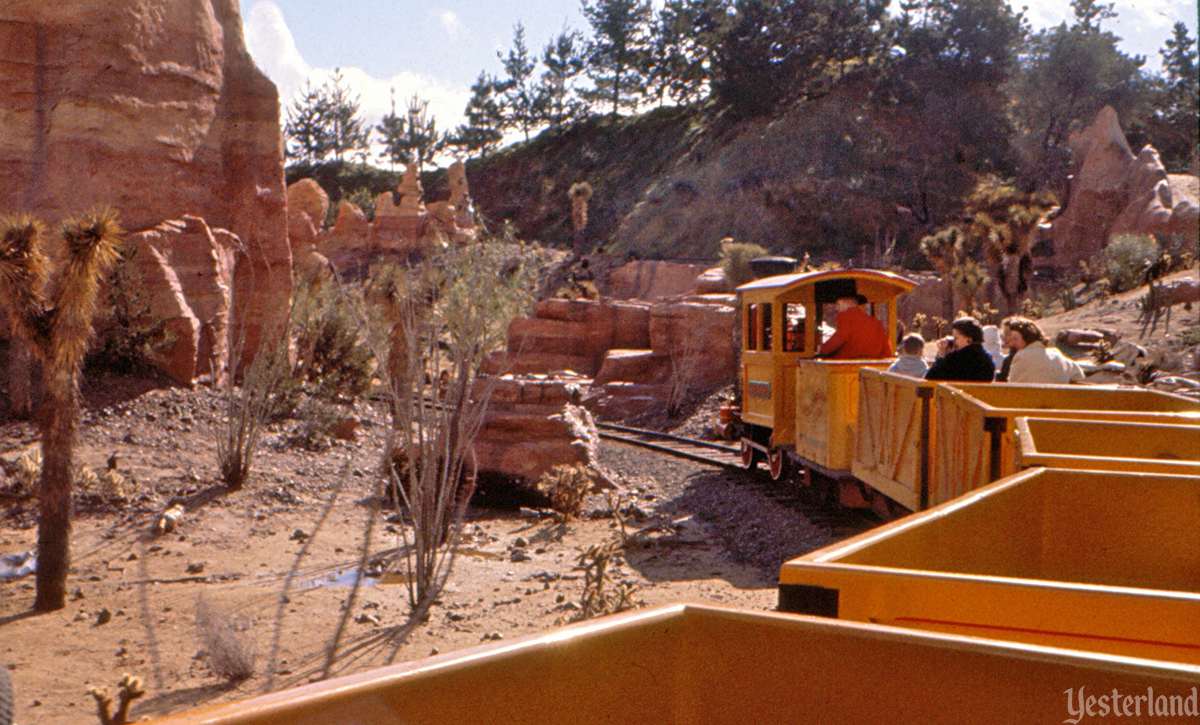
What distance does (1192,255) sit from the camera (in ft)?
93.9

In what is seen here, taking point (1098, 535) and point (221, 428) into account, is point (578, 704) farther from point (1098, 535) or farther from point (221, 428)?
point (221, 428)

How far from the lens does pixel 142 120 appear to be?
1577cm

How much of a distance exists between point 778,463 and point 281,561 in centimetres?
612

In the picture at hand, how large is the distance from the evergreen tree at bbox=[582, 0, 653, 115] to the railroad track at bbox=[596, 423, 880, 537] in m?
56.6

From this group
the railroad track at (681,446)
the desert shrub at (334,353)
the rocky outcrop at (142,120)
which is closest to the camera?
the rocky outcrop at (142,120)

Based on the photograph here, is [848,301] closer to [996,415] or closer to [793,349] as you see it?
[793,349]

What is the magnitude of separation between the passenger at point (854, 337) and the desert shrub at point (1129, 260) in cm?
2033

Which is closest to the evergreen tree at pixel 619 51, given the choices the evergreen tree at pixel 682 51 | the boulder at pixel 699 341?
the evergreen tree at pixel 682 51

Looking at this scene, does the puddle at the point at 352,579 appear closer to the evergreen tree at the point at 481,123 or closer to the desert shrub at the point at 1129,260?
the desert shrub at the point at 1129,260

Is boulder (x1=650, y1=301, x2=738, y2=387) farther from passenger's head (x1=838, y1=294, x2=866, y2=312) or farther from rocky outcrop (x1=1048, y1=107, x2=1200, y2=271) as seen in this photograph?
rocky outcrop (x1=1048, y1=107, x2=1200, y2=271)

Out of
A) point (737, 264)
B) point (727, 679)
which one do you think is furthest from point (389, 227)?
point (727, 679)

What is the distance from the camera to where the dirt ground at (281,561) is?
6715 millimetres

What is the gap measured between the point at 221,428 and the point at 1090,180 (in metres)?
39.8

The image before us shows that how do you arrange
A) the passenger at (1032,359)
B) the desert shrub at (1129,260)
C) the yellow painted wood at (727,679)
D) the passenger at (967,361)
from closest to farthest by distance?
1. the yellow painted wood at (727,679)
2. the passenger at (967,361)
3. the passenger at (1032,359)
4. the desert shrub at (1129,260)
